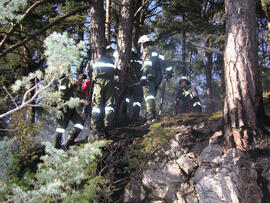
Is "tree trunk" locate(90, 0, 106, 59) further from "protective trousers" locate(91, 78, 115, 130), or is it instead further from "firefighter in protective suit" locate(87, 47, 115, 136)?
"protective trousers" locate(91, 78, 115, 130)

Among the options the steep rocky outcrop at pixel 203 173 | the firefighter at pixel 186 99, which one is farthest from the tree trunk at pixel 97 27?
the firefighter at pixel 186 99

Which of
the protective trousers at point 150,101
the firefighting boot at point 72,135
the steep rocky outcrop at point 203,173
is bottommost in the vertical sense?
the steep rocky outcrop at point 203,173

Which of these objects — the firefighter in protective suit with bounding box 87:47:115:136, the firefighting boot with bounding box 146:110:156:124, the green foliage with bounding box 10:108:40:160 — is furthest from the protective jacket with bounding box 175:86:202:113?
the green foliage with bounding box 10:108:40:160

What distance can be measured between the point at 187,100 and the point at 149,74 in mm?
2695

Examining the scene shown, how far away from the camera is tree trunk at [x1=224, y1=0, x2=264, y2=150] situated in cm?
403

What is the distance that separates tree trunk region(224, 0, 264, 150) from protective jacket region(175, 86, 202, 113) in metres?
3.90

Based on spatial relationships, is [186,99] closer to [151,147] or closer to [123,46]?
[123,46]

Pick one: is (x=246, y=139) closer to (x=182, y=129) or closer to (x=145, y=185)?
(x=182, y=129)

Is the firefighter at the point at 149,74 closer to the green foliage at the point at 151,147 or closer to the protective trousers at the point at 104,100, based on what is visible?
the protective trousers at the point at 104,100

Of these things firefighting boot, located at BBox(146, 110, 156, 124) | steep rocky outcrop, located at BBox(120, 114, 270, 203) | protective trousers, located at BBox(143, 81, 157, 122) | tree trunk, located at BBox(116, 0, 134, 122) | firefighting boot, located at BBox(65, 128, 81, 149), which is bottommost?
steep rocky outcrop, located at BBox(120, 114, 270, 203)

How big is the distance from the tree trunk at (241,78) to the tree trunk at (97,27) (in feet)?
11.3

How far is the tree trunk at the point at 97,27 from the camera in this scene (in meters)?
6.58

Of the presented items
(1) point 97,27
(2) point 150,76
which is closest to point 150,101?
(2) point 150,76

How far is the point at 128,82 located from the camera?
720 cm
